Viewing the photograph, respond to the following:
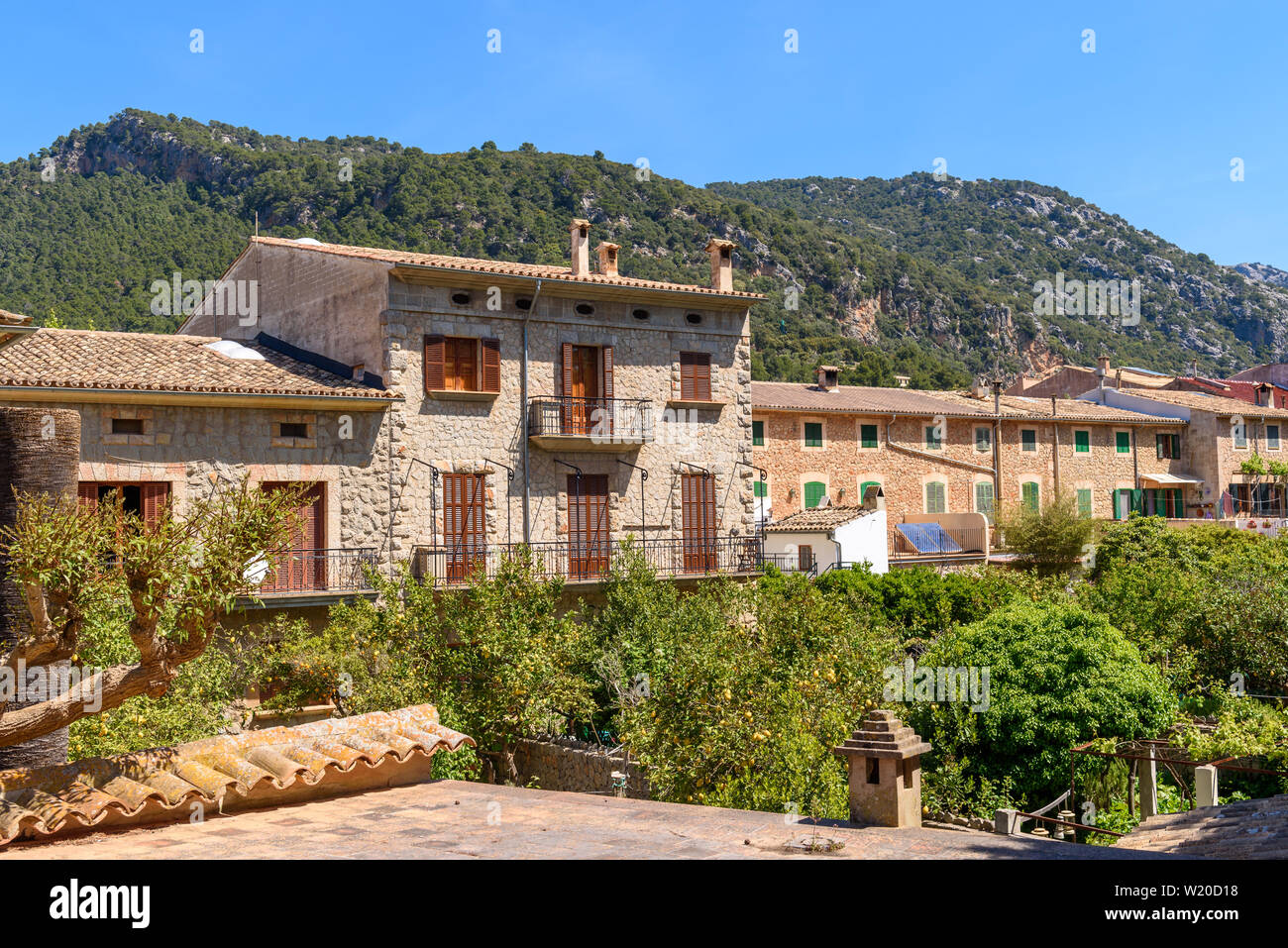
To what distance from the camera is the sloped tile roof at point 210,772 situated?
269 inches

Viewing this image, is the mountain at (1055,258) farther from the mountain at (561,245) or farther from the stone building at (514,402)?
the stone building at (514,402)

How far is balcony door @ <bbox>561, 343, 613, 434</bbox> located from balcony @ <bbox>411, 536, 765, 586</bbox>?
2563mm

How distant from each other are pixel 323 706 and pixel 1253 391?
44678mm

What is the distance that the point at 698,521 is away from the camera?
24.4 m

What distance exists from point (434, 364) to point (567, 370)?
2.97 m

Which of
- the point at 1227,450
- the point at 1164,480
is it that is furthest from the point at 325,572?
the point at 1227,450

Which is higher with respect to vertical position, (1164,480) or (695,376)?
(695,376)

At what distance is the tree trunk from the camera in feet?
25.0

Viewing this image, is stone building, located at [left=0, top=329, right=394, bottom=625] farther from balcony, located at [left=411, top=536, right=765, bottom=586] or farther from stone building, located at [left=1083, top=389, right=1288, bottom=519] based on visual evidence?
stone building, located at [left=1083, top=389, right=1288, bottom=519]

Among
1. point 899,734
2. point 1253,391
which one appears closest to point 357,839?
point 899,734

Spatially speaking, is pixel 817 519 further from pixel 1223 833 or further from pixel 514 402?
pixel 1223 833

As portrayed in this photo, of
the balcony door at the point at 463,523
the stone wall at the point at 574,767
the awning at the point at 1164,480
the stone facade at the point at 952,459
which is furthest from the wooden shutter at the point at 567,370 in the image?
the awning at the point at 1164,480

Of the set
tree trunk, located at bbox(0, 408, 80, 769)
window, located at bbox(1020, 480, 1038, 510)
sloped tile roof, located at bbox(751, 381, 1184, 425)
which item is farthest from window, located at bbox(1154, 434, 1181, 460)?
tree trunk, located at bbox(0, 408, 80, 769)
